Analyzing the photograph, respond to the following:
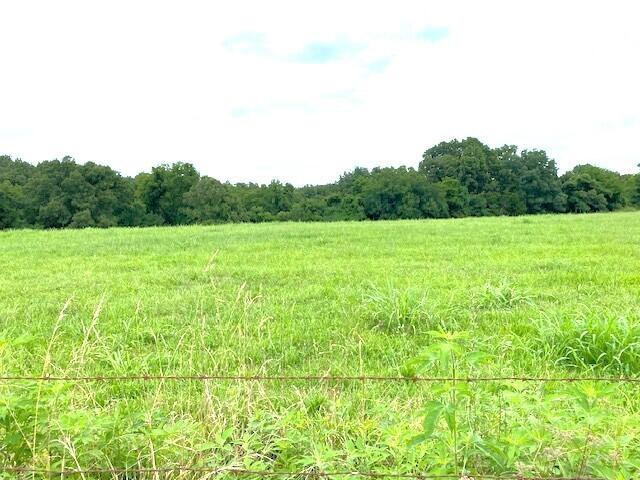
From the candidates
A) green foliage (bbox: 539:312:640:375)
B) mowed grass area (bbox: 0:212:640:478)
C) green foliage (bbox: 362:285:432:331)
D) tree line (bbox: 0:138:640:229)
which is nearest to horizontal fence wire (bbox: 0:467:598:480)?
mowed grass area (bbox: 0:212:640:478)

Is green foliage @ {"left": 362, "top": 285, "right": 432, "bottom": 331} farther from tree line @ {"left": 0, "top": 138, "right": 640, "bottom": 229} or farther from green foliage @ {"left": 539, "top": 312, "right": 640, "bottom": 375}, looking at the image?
tree line @ {"left": 0, "top": 138, "right": 640, "bottom": 229}

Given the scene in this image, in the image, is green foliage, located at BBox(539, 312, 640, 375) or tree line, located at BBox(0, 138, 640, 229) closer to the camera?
green foliage, located at BBox(539, 312, 640, 375)

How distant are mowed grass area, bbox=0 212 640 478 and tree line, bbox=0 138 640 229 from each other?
172ft

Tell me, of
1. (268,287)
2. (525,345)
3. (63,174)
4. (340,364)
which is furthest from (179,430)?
(63,174)

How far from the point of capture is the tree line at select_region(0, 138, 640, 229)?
5753 centimetres

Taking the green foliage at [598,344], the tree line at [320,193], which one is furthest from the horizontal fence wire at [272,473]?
the tree line at [320,193]

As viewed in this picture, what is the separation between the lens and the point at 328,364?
181 inches

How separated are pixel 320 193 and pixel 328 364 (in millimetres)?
81397

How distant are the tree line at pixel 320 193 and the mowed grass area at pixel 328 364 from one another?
172 ft

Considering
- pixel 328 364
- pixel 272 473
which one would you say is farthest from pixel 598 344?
pixel 272 473

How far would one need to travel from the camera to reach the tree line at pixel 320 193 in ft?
189

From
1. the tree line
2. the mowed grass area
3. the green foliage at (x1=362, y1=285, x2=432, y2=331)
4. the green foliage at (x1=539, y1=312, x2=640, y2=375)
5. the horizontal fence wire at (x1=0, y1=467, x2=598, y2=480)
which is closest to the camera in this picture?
the horizontal fence wire at (x1=0, y1=467, x2=598, y2=480)

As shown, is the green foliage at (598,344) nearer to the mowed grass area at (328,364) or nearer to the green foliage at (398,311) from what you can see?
the mowed grass area at (328,364)

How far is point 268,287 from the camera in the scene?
8.00 m
